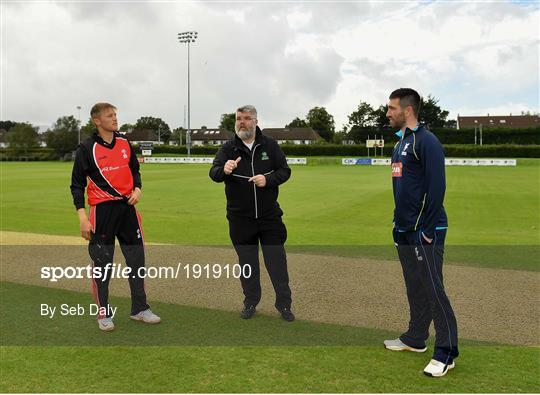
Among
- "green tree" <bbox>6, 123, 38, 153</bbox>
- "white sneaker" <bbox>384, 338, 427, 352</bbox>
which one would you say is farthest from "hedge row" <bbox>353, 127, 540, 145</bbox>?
"white sneaker" <bbox>384, 338, 427, 352</bbox>

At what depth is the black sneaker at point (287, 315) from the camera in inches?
206

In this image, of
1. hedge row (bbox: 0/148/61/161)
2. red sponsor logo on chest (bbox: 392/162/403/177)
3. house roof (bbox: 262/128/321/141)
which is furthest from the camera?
house roof (bbox: 262/128/321/141)

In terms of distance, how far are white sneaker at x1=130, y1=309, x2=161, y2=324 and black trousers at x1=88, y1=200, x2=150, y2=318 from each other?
45 mm

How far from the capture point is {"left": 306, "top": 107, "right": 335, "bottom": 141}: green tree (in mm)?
122188

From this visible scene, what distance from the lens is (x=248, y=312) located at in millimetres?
5336

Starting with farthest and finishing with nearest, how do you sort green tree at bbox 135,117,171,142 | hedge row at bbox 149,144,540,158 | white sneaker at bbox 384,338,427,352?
green tree at bbox 135,117,171,142 → hedge row at bbox 149,144,540,158 → white sneaker at bbox 384,338,427,352

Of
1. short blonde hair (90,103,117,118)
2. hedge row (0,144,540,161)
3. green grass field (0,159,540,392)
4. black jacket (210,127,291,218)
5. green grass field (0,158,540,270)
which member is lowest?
green grass field (0,159,540,392)

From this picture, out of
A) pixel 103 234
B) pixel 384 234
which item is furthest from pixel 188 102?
pixel 103 234

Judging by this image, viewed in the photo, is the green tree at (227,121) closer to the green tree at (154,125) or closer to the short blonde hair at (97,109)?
the green tree at (154,125)

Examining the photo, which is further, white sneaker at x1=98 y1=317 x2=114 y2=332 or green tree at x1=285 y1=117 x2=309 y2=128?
green tree at x1=285 y1=117 x2=309 y2=128

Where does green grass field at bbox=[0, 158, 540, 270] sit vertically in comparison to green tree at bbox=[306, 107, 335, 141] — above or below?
below

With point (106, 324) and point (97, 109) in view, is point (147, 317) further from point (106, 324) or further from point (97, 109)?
point (97, 109)

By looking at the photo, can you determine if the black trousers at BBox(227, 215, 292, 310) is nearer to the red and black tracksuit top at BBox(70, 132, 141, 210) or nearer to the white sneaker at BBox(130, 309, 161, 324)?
the white sneaker at BBox(130, 309, 161, 324)

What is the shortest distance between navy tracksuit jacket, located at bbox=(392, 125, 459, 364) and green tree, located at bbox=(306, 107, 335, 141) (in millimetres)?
118724
